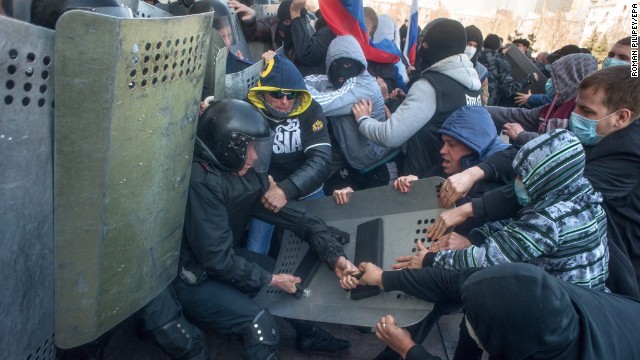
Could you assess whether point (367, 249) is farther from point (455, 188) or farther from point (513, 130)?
point (513, 130)

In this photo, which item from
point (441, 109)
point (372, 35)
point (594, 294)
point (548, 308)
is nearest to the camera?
point (548, 308)

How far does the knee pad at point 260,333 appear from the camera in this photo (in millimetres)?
2424

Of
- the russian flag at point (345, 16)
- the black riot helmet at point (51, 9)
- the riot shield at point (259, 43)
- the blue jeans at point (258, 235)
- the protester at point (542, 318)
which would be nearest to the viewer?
the protester at point (542, 318)

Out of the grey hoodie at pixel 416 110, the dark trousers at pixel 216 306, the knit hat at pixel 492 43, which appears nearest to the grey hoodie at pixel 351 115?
the grey hoodie at pixel 416 110

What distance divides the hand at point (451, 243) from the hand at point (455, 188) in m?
0.19

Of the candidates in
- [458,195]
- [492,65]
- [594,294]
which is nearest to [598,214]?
[594,294]

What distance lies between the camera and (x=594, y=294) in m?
1.81

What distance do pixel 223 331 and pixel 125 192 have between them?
1074 mm

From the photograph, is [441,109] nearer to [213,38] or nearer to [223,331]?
[213,38]

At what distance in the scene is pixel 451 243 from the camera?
2.45 m

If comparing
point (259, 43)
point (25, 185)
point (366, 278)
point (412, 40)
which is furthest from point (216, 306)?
point (412, 40)

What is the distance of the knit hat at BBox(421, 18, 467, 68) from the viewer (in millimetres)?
3336

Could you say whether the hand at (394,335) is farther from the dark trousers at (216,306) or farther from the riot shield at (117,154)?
the riot shield at (117,154)

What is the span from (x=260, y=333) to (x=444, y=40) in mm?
2318
